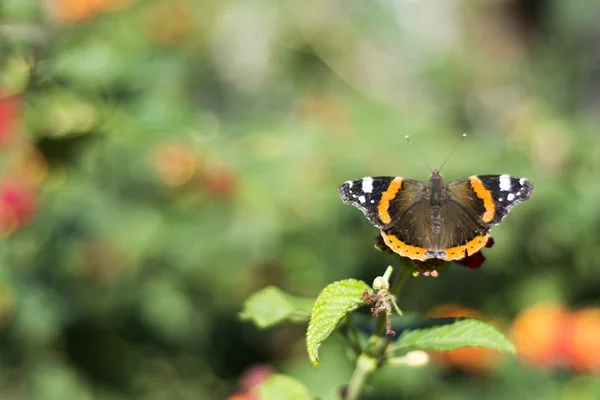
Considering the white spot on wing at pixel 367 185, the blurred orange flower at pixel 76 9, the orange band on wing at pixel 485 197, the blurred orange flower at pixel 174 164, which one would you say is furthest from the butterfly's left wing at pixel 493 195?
the blurred orange flower at pixel 76 9

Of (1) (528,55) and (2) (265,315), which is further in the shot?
(1) (528,55)

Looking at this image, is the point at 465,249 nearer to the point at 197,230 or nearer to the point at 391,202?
the point at 391,202

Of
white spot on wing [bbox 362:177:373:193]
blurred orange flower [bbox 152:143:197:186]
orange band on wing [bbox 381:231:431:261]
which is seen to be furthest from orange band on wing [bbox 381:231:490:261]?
blurred orange flower [bbox 152:143:197:186]

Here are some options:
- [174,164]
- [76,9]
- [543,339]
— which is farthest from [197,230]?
[543,339]

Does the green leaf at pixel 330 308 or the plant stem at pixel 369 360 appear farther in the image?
the plant stem at pixel 369 360

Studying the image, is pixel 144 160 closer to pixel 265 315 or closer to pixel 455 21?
pixel 265 315

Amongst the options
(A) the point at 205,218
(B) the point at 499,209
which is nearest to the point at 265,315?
(B) the point at 499,209

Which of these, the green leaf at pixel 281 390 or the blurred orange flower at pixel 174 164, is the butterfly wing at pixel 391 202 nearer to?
the green leaf at pixel 281 390
